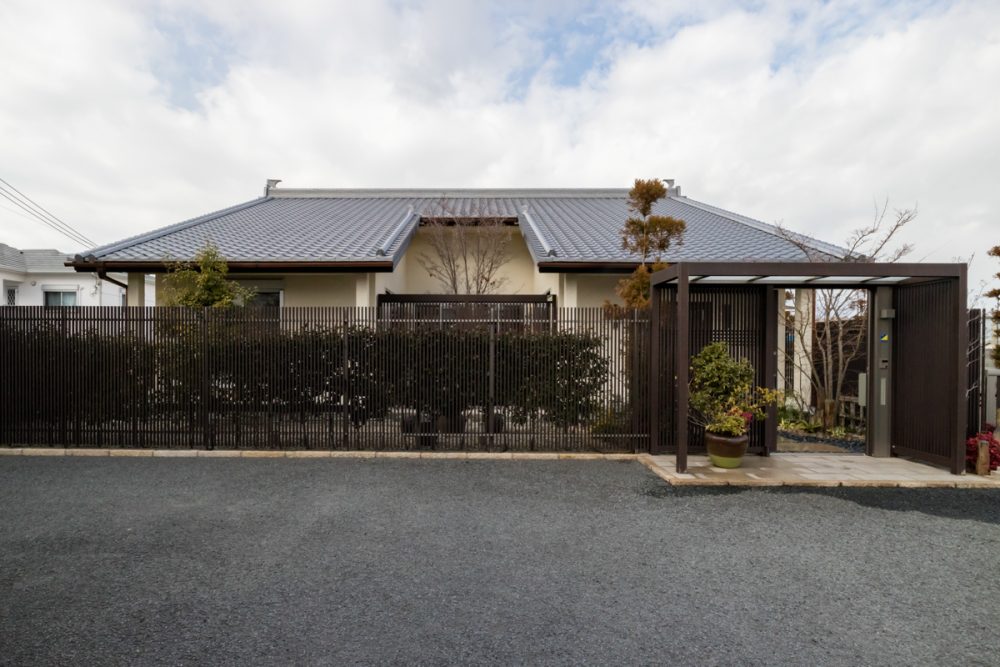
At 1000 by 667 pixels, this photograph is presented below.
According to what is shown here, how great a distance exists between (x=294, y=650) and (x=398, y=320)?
531 centimetres

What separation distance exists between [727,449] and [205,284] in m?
8.51

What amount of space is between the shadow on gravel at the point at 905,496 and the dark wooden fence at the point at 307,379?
173 centimetres

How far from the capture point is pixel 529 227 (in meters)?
12.2

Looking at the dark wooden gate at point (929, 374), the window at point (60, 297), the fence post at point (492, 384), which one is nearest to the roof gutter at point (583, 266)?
the fence post at point (492, 384)

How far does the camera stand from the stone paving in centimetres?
608

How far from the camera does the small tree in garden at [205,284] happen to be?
889cm

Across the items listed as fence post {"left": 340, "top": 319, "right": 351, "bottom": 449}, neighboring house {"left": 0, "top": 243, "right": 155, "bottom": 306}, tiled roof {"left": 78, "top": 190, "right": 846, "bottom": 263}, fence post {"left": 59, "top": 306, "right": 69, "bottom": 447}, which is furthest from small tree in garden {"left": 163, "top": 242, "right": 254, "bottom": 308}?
neighboring house {"left": 0, "top": 243, "right": 155, "bottom": 306}

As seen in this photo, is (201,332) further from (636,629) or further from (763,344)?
(763,344)

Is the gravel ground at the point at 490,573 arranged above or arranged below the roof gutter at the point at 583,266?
below

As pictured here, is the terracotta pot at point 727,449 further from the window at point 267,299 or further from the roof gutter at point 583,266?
the window at point 267,299

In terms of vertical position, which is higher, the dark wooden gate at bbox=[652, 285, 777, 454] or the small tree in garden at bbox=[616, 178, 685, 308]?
the small tree in garden at bbox=[616, 178, 685, 308]

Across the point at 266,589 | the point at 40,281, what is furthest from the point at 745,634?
the point at 40,281

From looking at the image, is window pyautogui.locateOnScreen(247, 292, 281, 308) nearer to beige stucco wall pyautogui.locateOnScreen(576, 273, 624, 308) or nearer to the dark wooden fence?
the dark wooden fence

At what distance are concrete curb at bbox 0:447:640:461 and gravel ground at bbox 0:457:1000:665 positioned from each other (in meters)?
1.25
